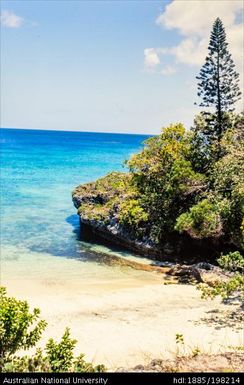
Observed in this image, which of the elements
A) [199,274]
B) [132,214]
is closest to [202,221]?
[199,274]

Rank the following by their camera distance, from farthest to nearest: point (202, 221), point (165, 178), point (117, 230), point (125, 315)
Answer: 1. point (117, 230)
2. point (165, 178)
3. point (202, 221)
4. point (125, 315)

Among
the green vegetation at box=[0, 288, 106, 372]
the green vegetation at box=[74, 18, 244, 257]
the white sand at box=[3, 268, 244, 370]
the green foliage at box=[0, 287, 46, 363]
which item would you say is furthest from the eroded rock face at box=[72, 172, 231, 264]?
the green foliage at box=[0, 287, 46, 363]

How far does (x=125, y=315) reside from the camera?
1728 cm

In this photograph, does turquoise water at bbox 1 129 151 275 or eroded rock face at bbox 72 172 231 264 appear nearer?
eroded rock face at bbox 72 172 231 264

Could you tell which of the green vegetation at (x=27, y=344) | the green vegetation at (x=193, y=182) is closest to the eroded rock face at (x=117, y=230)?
the green vegetation at (x=193, y=182)

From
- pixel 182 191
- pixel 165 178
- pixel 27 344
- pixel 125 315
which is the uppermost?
pixel 165 178

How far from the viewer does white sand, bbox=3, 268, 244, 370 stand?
14000 millimetres

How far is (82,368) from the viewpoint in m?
8.96

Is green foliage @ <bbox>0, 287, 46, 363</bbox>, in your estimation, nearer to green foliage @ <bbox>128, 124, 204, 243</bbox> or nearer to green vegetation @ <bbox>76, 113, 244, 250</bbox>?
green vegetation @ <bbox>76, 113, 244, 250</bbox>

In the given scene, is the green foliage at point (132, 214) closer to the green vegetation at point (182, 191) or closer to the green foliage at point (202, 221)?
the green vegetation at point (182, 191)

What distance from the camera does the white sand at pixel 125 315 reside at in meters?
14.0

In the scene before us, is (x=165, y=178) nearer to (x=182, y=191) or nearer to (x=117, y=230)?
(x=182, y=191)

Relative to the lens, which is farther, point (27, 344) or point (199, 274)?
point (199, 274)

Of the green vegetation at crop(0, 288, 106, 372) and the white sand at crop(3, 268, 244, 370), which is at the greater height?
the green vegetation at crop(0, 288, 106, 372)
